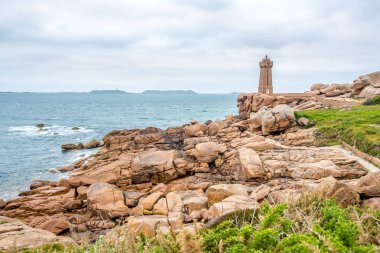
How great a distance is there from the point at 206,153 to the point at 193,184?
14.7 ft

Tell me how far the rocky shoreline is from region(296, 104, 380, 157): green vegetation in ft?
4.00

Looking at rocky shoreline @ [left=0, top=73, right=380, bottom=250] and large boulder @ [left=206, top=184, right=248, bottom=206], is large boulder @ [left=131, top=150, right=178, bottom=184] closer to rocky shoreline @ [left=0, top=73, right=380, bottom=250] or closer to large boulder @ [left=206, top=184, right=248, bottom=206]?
rocky shoreline @ [left=0, top=73, right=380, bottom=250]

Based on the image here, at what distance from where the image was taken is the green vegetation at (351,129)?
69.7 feet

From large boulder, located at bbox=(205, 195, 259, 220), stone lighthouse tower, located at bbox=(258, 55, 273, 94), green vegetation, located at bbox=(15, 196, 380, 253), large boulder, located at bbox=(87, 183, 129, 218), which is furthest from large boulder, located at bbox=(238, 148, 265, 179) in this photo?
stone lighthouse tower, located at bbox=(258, 55, 273, 94)

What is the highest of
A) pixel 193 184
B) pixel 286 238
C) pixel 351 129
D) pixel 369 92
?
pixel 369 92

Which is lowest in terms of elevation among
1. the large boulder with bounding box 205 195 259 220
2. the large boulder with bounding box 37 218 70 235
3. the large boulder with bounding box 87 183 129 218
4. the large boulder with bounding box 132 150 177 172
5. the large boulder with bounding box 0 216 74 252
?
the large boulder with bounding box 37 218 70 235

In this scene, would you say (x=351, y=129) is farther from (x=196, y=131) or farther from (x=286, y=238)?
(x=286, y=238)

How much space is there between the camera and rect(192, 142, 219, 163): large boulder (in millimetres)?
26381

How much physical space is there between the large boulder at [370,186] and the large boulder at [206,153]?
1487 centimetres

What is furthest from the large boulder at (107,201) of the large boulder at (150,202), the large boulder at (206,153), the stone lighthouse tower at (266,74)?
the stone lighthouse tower at (266,74)

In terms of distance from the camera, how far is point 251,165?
835 inches

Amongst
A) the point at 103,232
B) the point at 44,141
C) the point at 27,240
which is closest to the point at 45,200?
the point at 103,232

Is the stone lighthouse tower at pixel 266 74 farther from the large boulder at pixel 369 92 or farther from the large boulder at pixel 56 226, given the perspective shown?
the large boulder at pixel 56 226

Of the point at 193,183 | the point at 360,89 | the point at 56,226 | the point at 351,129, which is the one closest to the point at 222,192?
the point at 193,183
